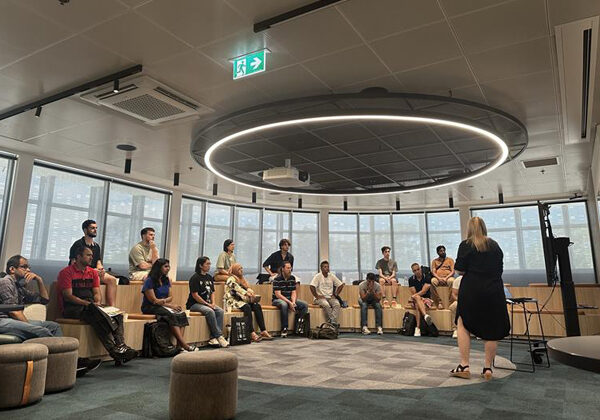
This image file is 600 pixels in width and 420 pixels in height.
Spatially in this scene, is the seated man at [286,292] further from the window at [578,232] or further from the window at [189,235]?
the window at [578,232]

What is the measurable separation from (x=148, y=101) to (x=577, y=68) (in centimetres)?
504

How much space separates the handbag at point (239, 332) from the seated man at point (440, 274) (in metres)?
4.14

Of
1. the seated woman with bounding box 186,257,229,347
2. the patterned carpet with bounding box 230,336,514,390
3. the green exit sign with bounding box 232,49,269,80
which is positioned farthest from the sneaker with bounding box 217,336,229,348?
the green exit sign with bounding box 232,49,269,80

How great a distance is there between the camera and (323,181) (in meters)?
9.76

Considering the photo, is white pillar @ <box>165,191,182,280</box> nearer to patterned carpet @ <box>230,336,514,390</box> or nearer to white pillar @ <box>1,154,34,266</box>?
white pillar @ <box>1,154,34,266</box>

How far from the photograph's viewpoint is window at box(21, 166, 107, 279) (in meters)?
8.48

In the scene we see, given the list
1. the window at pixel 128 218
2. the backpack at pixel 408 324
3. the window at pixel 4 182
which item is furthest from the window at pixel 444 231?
the window at pixel 4 182

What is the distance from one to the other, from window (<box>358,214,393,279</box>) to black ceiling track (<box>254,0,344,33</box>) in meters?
10.4

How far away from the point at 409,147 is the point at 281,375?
4.72 meters

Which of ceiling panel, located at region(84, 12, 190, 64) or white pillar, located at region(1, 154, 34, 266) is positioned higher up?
ceiling panel, located at region(84, 12, 190, 64)

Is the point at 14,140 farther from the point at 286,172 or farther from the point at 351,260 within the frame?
the point at 351,260

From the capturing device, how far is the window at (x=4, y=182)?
26.0 feet

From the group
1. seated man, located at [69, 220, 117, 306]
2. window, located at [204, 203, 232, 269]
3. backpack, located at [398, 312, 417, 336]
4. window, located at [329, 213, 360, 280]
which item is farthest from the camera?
window, located at [329, 213, 360, 280]

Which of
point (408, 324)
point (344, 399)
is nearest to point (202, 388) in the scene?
point (344, 399)
